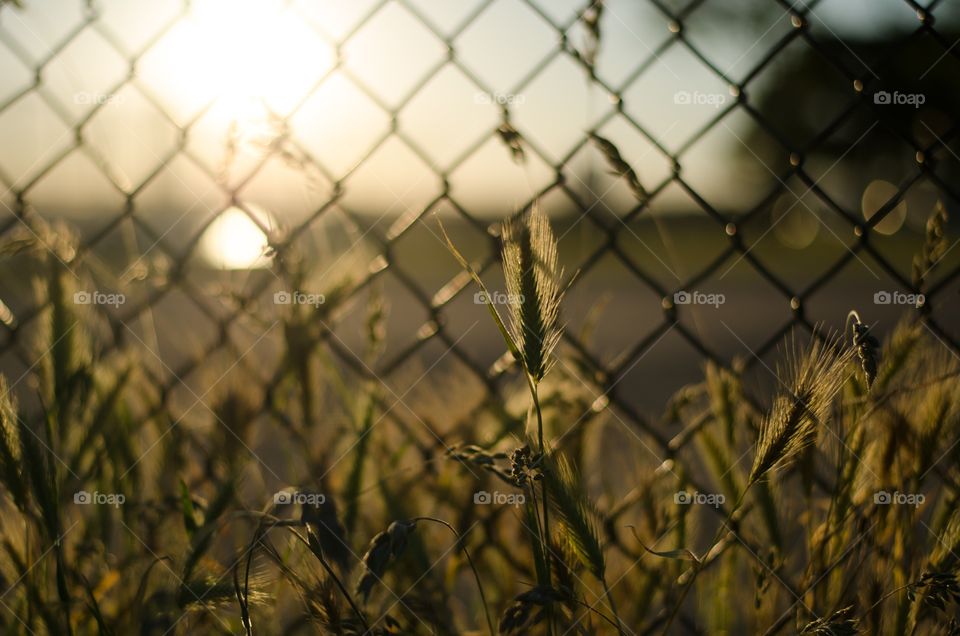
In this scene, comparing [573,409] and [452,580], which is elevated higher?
[573,409]

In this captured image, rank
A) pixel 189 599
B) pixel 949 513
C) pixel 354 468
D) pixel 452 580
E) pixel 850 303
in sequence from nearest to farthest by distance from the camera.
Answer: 1. pixel 189 599
2. pixel 949 513
3. pixel 354 468
4. pixel 452 580
5. pixel 850 303

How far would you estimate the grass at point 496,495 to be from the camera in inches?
36.5

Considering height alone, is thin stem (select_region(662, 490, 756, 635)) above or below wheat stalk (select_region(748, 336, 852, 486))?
below

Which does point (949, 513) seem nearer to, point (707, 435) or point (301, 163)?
point (707, 435)

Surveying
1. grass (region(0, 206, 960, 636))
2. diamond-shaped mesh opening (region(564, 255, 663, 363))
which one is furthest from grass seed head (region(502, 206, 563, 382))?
diamond-shaped mesh opening (region(564, 255, 663, 363))

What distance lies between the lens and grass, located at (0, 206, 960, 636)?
928 millimetres

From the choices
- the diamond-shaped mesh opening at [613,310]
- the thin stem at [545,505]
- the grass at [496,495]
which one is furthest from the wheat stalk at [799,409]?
the diamond-shaped mesh opening at [613,310]

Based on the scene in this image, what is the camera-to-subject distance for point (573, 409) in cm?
130

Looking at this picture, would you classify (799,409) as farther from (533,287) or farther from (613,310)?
(613,310)

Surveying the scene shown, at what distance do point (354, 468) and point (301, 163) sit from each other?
0.45 metres

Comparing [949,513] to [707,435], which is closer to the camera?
[949,513]

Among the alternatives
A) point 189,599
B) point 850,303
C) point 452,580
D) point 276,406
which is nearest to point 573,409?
point 452,580

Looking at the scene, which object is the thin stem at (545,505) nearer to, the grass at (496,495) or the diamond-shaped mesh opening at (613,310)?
the grass at (496,495)

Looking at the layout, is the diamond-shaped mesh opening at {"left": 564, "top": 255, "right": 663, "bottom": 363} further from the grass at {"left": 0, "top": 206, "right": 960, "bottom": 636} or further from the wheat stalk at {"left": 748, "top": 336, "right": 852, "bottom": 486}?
the wheat stalk at {"left": 748, "top": 336, "right": 852, "bottom": 486}
